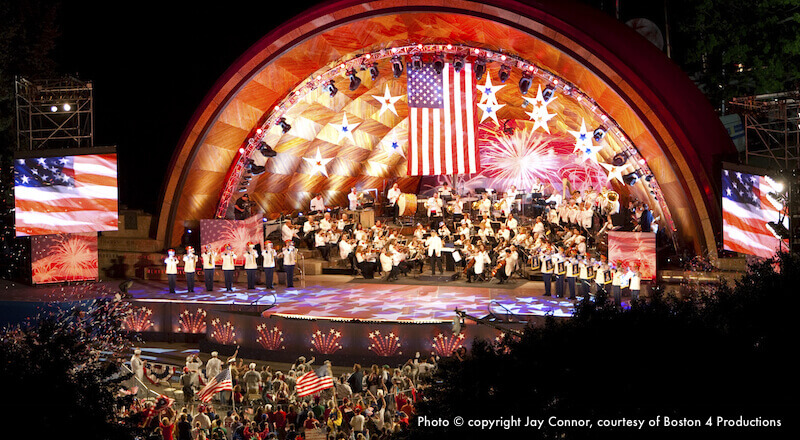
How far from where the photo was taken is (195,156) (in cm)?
2705

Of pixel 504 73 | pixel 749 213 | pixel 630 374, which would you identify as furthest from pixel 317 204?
pixel 630 374

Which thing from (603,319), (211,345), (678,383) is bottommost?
(211,345)

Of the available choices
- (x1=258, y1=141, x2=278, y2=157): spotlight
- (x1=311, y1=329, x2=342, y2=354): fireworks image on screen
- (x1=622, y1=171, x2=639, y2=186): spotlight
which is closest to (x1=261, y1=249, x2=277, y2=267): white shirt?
(x1=258, y1=141, x2=278, y2=157): spotlight

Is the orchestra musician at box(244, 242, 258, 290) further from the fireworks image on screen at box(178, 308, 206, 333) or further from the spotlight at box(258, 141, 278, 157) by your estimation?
the spotlight at box(258, 141, 278, 157)

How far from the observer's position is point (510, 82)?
29.3 m

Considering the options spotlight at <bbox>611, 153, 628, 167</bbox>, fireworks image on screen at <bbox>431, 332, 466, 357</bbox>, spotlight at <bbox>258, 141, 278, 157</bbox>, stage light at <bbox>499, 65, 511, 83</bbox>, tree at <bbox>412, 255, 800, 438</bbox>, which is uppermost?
stage light at <bbox>499, 65, 511, 83</bbox>

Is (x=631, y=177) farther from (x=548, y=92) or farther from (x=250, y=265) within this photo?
(x=250, y=265)

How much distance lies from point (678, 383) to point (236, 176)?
23.3m

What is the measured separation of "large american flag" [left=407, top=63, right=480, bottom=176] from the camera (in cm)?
2533

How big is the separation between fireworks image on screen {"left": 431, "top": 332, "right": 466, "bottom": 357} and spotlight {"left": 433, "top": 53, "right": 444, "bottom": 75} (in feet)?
36.4

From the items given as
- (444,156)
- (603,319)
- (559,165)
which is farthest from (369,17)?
(603,319)

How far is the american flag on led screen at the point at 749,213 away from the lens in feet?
61.0

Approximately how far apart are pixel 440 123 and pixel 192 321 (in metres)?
10.4

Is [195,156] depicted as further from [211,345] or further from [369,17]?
[211,345]
